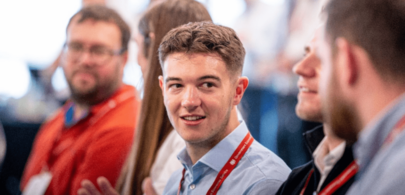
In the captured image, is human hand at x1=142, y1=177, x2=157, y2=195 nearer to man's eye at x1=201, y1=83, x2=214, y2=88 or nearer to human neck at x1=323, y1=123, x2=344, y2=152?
man's eye at x1=201, y1=83, x2=214, y2=88

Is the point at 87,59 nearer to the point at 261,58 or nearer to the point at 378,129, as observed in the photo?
the point at 261,58

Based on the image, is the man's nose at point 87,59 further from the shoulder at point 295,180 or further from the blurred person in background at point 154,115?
the shoulder at point 295,180

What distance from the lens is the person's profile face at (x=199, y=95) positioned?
1036 mm

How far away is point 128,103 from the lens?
6.35 feet

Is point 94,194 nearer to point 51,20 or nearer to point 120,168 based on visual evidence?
point 120,168

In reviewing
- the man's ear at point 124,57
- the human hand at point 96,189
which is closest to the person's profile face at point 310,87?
the human hand at point 96,189

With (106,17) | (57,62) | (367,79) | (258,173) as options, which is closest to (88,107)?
(106,17)

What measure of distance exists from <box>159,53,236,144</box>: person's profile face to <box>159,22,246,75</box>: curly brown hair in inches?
0.7

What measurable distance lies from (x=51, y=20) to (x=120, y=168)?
4.47 feet

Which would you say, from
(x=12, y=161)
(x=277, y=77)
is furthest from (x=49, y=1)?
(x=277, y=77)

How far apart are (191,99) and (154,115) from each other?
0.50 m

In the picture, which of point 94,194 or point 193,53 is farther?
point 94,194

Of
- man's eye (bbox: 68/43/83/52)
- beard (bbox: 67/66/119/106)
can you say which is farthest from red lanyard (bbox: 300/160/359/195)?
man's eye (bbox: 68/43/83/52)

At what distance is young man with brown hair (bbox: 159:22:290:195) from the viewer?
1035mm
